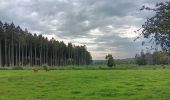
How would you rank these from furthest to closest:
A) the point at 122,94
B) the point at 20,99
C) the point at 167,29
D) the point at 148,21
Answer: the point at 122,94
the point at 20,99
the point at 148,21
the point at 167,29

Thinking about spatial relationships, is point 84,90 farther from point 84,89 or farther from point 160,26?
point 160,26

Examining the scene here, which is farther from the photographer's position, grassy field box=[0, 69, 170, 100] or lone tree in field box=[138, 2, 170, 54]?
grassy field box=[0, 69, 170, 100]

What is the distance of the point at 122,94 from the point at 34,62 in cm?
16446

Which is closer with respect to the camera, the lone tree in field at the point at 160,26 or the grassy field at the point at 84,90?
the lone tree in field at the point at 160,26

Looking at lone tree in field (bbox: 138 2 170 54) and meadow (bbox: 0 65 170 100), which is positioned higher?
lone tree in field (bbox: 138 2 170 54)

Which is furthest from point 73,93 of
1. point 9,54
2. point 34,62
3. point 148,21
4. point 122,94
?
point 34,62

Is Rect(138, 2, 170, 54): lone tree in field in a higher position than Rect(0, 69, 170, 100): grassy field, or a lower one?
higher

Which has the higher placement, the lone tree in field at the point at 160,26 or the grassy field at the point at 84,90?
the lone tree in field at the point at 160,26

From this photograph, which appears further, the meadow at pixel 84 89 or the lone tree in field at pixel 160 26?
the meadow at pixel 84 89

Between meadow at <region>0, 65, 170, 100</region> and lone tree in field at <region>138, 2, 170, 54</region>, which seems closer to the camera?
lone tree in field at <region>138, 2, 170, 54</region>

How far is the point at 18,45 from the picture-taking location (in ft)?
575

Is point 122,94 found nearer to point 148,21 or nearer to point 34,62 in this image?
point 148,21

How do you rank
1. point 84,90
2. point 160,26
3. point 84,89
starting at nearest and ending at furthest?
point 160,26, point 84,90, point 84,89

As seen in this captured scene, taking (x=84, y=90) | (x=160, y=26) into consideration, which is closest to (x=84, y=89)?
(x=84, y=90)
